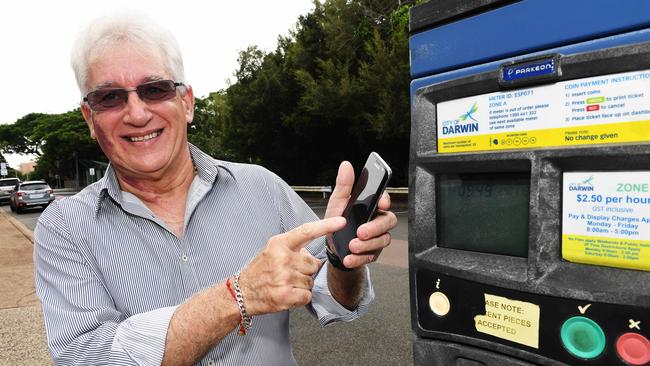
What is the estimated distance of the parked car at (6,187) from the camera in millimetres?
27125

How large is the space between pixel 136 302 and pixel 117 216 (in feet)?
0.95

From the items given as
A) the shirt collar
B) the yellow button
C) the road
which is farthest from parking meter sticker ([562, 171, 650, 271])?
the road

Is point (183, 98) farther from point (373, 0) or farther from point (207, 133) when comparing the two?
point (207, 133)

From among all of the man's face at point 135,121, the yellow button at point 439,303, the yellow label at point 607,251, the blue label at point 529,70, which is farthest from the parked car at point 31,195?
the yellow label at point 607,251

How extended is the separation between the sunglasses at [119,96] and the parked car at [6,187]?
2907cm

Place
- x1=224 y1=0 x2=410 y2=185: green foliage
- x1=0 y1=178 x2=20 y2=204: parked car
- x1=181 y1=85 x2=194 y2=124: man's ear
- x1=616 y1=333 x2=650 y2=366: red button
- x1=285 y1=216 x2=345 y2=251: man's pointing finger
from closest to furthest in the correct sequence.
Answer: x1=616 y1=333 x2=650 y2=366: red button, x1=285 y1=216 x2=345 y2=251: man's pointing finger, x1=181 y1=85 x2=194 y2=124: man's ear, x1=224 y1=0 x2=410 y2=185: green foliage, x1=0 y1=178 x2=20 y2=204: parked car

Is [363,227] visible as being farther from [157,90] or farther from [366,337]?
[366,337]

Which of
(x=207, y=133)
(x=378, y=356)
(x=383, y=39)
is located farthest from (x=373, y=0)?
(x=207, y=133)

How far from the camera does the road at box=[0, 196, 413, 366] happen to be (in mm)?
3939

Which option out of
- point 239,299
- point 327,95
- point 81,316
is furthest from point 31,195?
point 239,299

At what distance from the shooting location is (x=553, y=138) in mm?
1155

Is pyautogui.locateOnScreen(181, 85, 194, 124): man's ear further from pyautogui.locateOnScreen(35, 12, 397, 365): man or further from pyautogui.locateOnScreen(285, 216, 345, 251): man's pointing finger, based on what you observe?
pyautogui.locateOnScreen(285, 216, 345, 251): man's pointing finger

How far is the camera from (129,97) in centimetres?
171

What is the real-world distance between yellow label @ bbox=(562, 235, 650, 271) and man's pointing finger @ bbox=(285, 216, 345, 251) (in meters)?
0.51
